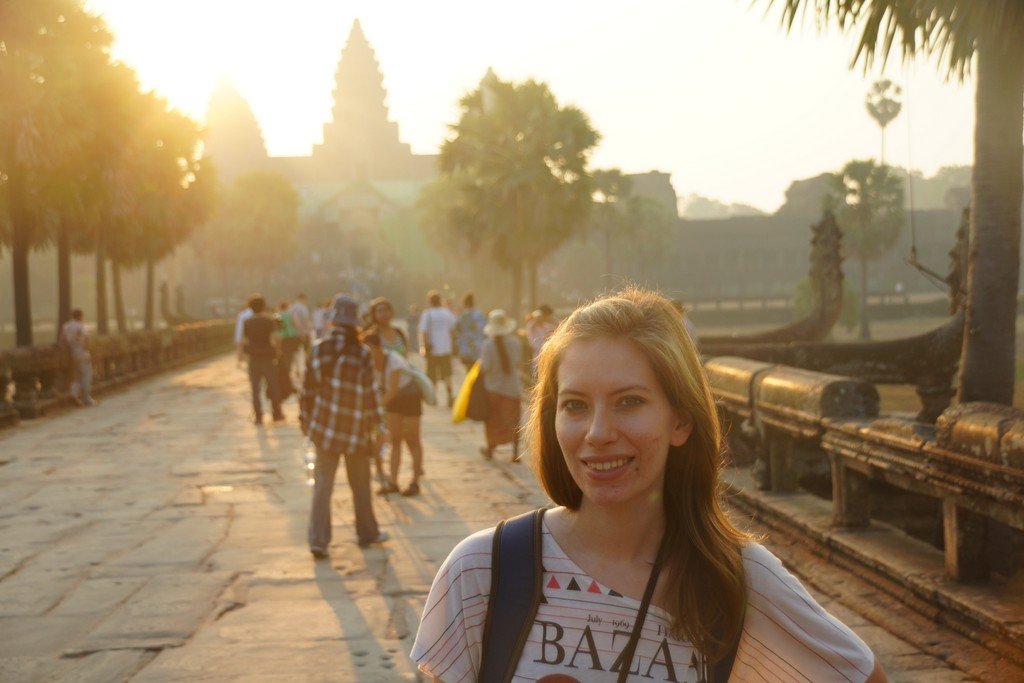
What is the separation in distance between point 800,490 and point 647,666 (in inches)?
270

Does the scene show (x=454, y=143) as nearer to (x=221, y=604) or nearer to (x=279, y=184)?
(x=221, y=604)

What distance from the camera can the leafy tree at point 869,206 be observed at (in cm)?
5997

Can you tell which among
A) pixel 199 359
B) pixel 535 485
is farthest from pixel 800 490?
pixel 199 359

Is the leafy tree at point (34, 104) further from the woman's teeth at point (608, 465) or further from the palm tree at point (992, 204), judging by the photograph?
the woman's teeth at point (608, 465)

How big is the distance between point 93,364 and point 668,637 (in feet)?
74.6

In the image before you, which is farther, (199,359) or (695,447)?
(199,359)

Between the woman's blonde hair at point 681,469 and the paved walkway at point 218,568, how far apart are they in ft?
10.5

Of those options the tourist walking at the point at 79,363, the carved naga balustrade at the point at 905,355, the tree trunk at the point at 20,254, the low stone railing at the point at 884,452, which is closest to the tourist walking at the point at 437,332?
the carved naga balustrade at the point at 905,355

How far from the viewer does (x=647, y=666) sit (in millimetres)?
2006

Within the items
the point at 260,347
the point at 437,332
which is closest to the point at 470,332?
the point at 437,332

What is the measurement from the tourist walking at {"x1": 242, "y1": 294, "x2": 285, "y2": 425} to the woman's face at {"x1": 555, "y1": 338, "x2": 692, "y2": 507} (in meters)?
13.1

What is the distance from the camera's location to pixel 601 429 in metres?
2.08

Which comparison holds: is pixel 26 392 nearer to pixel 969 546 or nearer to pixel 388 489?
pixel 388 489

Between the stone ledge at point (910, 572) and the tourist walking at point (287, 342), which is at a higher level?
the tourist walking at point (287, 342)
